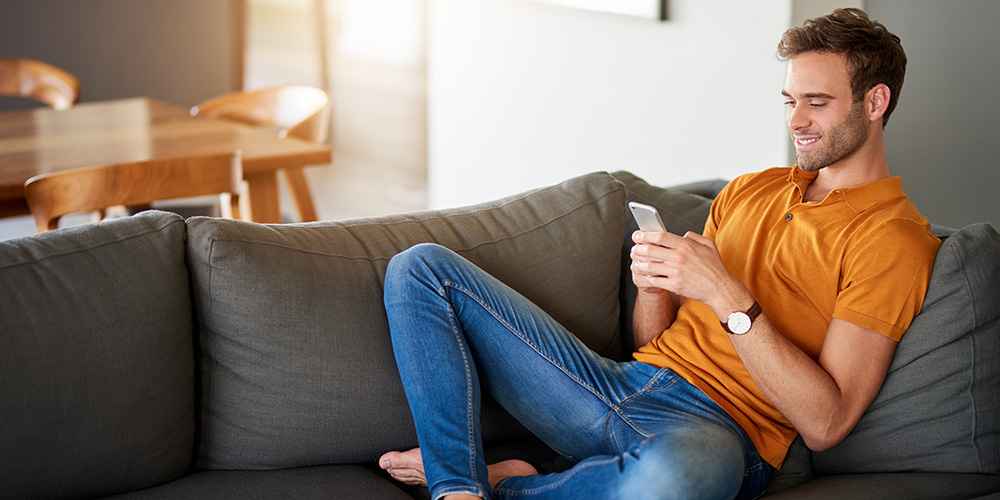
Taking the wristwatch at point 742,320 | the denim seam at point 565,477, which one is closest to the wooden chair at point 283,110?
the denim seam at point 565,477

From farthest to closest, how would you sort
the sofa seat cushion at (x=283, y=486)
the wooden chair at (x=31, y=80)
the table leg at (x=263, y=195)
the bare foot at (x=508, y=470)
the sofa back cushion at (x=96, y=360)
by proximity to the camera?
1. the wooden chair at (x=31, y=80)
2. the table leg at (x=263, y=195)
3. the bare foot at (x=508, y=470)
4. the sofa seat cushion at (x=283, y=486)
5. the sofa back cushion at (x=96, y=360)

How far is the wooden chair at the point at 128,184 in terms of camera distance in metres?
2.00

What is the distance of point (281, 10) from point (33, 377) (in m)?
3.78

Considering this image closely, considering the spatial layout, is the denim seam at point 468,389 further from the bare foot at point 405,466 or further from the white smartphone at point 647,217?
the white smartphone at point 647,217

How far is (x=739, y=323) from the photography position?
4.65ft

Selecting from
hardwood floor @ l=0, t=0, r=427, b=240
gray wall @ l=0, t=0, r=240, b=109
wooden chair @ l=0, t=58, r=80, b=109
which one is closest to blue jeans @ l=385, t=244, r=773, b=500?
wooden chair @ l=0, t=58, r=80, b=109

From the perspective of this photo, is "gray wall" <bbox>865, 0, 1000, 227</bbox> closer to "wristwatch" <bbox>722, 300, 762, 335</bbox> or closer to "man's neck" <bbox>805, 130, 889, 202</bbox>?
"man's neck" <bbox>805, 130, 889, 202</bbox>

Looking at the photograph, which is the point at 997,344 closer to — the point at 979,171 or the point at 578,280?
the point at 578,280

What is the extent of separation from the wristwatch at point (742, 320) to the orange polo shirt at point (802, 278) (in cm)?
13

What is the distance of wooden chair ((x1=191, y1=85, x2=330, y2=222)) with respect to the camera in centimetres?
332

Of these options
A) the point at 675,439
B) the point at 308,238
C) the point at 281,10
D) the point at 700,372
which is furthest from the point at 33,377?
the point at 281,10

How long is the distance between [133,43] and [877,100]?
165 inches

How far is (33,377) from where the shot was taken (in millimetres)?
1294

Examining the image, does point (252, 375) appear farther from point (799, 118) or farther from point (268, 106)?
point (268, 106)
